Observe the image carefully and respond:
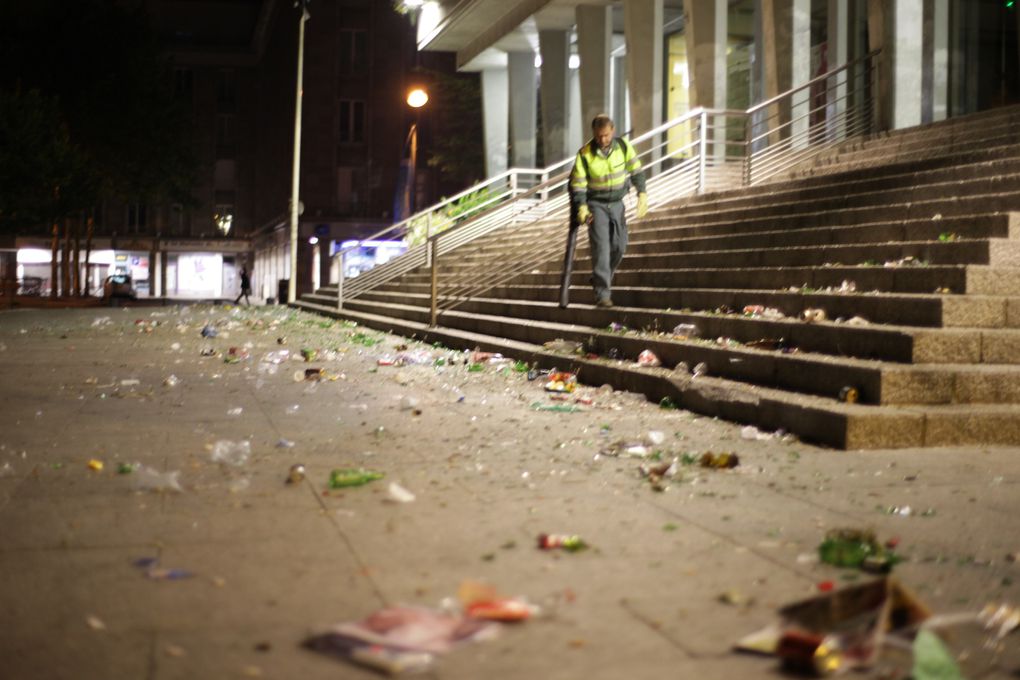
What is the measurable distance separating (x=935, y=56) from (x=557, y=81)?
577 inches

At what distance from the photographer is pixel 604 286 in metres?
12.5

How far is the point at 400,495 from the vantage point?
5.21m

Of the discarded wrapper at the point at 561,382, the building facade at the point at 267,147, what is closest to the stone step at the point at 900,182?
the discarded wrapper at the point at 561,382

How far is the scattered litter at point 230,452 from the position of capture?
20.5 feet

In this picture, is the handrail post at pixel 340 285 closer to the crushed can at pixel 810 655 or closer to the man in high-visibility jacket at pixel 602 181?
the man in high-visibility jacket at pixel 602 181

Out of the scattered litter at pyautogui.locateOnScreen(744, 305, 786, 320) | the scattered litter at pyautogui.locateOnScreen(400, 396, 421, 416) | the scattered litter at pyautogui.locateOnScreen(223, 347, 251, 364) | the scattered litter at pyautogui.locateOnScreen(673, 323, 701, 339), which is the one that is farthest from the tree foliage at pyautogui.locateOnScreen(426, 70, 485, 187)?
the scattered litter at pyautogui.locateOnScreen(400, 396, 421, 416)

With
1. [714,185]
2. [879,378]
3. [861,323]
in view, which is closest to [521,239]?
[714,185]

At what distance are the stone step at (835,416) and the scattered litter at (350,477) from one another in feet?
9.04

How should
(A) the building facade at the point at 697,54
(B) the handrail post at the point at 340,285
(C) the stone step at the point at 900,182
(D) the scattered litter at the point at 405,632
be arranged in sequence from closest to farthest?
(D) the scattered litter at the point at 405,632 < (C) the stone step at the point at 900,182 < (A) the building facade at the point at 697,54 < (B) the handrail post at the point at 340,285

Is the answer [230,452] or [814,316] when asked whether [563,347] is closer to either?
[814,316]

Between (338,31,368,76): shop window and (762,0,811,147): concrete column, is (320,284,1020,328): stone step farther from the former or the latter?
(338,31,368,76): shop window

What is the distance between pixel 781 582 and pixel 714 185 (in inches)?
694

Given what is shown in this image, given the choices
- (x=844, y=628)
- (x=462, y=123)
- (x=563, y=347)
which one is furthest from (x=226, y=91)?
(x=844, y=628)

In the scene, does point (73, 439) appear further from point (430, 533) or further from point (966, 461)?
point (966, 461)
